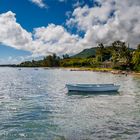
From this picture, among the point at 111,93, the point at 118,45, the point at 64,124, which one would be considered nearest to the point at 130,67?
the point at 118,45

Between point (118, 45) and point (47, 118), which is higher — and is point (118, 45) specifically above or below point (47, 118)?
above

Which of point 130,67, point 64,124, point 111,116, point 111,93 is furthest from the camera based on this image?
point 130,67

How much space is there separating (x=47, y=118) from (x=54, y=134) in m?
6.91

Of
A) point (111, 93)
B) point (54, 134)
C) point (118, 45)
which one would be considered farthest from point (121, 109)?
point (118, 45)

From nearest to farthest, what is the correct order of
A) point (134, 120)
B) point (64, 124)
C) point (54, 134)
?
point (54, 134)
point (64, 124)
point (134, 120)

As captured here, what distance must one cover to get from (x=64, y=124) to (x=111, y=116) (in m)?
6.70

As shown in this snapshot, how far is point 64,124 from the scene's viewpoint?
2922cm

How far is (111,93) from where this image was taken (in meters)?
60.5

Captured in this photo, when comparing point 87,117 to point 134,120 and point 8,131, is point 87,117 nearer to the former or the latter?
point 134,120

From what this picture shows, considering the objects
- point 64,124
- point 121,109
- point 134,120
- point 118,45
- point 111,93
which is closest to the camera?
point 64,124

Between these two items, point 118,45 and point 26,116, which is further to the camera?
point 118,45

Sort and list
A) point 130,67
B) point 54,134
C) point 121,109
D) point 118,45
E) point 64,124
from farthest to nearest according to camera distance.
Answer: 1. point 118,45
2. point 130,67
3. point 121,109
4. point 64,124
5. point 54,134

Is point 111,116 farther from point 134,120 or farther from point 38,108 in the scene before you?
point 38,108

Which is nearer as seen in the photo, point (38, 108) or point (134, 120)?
point (134, 120)
